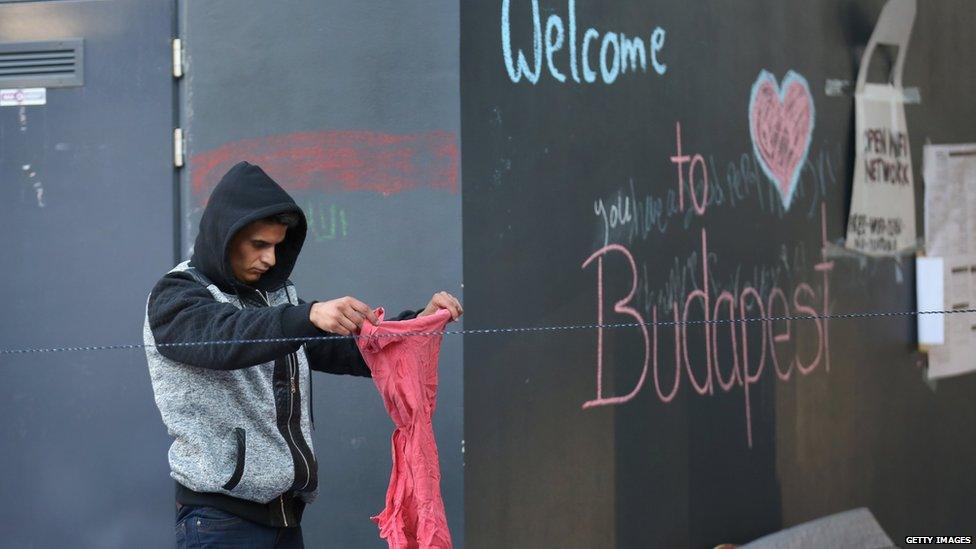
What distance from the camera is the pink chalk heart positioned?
19.4 ft

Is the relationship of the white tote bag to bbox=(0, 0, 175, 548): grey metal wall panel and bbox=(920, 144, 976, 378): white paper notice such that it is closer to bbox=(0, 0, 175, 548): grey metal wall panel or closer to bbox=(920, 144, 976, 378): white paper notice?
bbox=(920, 144, 976, 378): white paper notice

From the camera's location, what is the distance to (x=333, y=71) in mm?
4324

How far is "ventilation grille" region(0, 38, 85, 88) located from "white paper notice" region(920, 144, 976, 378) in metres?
4.96

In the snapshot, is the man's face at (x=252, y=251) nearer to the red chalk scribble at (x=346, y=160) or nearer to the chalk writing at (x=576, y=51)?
the red chalk scribble at (x=346, y=160)

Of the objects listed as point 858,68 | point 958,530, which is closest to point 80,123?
point 858,68

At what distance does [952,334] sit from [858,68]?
1758 millimetres

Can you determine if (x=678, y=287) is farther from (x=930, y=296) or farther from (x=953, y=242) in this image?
(x=953, y=242)

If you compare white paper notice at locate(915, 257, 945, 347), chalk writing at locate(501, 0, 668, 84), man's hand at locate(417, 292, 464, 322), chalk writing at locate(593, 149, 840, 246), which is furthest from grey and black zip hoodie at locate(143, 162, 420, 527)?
white paper notice at locate(915, 257, 945, 347)

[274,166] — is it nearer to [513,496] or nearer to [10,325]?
[10,325]

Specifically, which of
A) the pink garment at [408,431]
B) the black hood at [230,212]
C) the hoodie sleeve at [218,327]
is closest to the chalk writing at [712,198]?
the pink garment at [408,431]

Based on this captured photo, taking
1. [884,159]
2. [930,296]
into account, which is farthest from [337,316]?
[930,296]

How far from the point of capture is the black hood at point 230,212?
118 inches

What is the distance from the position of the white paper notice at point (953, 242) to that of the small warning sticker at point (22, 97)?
505 cm

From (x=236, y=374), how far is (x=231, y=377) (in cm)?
1
